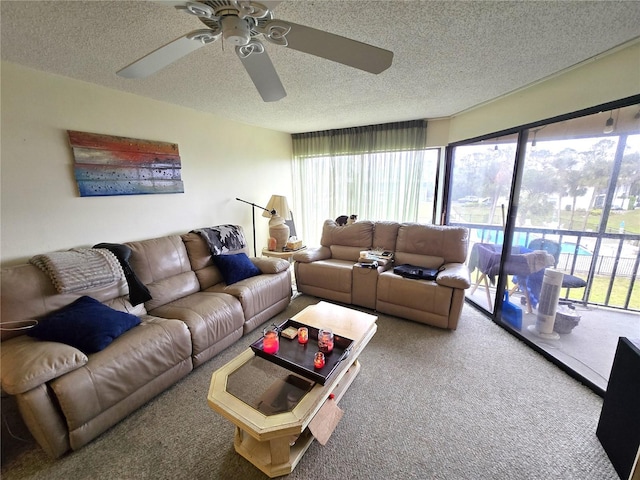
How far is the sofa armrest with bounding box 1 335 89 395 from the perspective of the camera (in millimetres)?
1230

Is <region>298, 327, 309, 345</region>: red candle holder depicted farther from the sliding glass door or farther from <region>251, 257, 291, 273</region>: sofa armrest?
the sliding glass door

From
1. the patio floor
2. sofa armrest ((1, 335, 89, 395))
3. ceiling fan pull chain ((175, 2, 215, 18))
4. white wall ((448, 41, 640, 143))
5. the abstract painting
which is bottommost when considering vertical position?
the patio floor

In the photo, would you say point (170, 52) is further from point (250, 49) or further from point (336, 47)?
point (336, 47)

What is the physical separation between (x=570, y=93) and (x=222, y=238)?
3345 millimetres

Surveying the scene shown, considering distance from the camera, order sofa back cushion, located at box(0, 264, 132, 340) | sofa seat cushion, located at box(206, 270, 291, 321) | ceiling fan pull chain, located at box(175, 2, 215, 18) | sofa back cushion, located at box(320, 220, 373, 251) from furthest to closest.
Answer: sofa back cushion, located at box(320, 220, 373, 251) → sofa seat cushion, located at box(206, 270, 291, 321) → sofa back cushion, located at box(0, 264, 132, 340) → ceiling fan pull chain, located at box(175, 2, 215, 18)

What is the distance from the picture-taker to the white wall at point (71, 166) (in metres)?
1.79


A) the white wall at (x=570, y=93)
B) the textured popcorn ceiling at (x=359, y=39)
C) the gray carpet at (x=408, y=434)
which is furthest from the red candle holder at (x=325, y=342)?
the white wall at (x=570, y=93)

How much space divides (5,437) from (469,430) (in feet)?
8.92

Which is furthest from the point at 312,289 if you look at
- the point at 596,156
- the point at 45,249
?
the point at 596,156

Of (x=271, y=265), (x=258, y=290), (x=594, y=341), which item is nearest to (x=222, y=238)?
(x=271, y=265)

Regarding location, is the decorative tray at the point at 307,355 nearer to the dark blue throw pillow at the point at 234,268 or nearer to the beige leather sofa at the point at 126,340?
the beige leather sofa at the point at 126,340

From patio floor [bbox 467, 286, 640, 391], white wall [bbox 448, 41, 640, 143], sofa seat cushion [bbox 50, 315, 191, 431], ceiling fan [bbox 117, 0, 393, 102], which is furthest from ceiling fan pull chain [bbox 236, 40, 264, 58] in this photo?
patio floor [bbox 467, 286, 640, 391]

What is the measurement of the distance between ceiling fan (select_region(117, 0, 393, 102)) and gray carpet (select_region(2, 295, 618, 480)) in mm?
1998

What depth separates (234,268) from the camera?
2664mm
